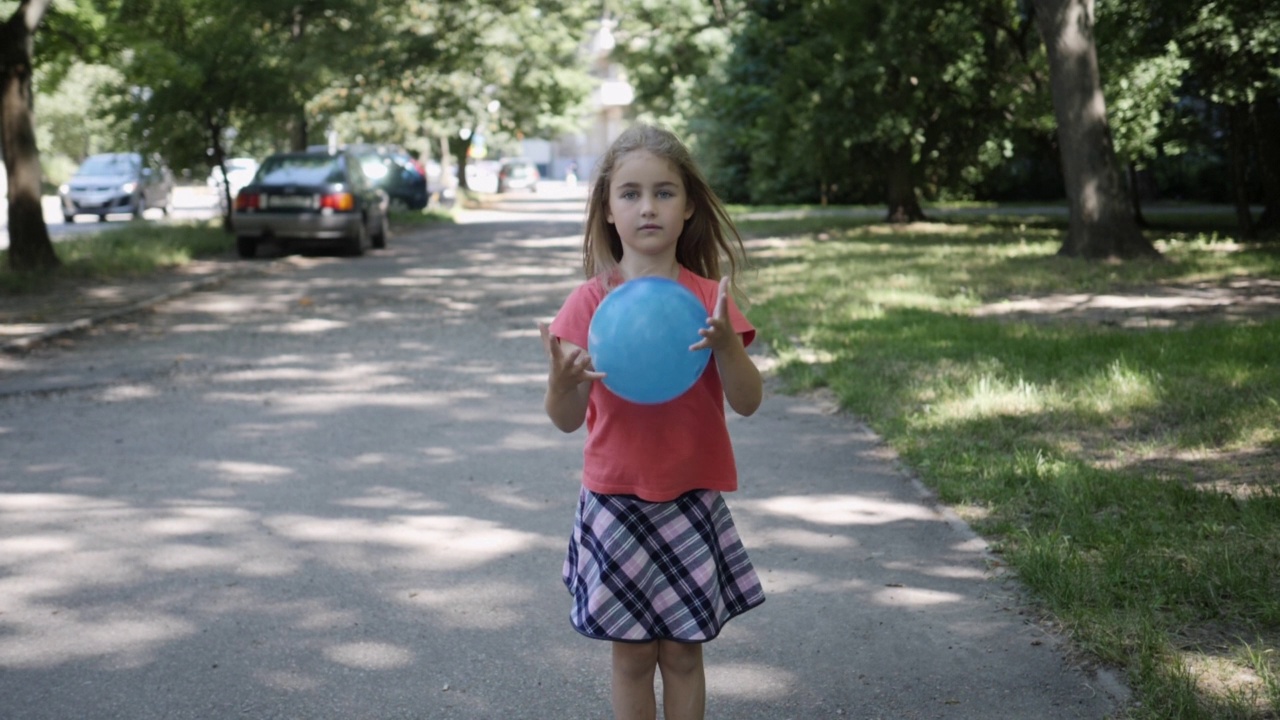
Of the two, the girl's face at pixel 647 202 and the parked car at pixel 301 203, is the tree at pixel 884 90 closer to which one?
the parked car at pixel 301 203

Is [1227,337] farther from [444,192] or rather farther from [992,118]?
[444,192]

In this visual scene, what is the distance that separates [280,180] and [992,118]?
12472 mm

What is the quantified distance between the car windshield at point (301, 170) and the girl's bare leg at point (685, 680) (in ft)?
63.3

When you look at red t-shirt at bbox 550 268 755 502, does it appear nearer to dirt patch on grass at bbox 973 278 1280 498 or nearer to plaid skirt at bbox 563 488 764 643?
plaid skirt at bbox 563 488 764 643

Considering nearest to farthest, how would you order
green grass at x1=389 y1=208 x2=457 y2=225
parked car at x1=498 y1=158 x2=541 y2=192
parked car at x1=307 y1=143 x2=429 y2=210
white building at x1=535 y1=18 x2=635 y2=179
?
green grass at x1=389 y1=208 x2=457 y2=225
parked car at x1=307 y1=143 x2=429 y2=210
parked car at x1=498 y1=158 x2=541 y2=192
white building at x1=535 y1=18 x2=635 y2=179

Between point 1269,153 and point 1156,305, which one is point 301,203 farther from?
point 1269,153

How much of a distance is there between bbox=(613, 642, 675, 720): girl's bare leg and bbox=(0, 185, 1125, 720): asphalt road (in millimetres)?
656

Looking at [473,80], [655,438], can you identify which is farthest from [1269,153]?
[473,80]

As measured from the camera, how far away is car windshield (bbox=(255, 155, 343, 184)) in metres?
21.7

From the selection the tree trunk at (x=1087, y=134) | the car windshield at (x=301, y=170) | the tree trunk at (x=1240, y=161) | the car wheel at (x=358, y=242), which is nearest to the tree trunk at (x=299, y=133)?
the car windshield at (x=301, y=170)

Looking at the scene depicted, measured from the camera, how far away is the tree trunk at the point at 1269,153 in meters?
19.7

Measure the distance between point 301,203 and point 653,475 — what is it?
1926cm

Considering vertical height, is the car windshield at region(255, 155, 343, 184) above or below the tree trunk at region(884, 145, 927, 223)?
above

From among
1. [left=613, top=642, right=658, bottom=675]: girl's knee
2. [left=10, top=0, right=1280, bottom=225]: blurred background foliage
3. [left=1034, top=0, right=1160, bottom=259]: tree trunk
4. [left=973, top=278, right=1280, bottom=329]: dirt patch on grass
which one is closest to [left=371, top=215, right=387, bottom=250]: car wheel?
[left=10, top=0, right=1280, bottom=225]: blurred background foliage
